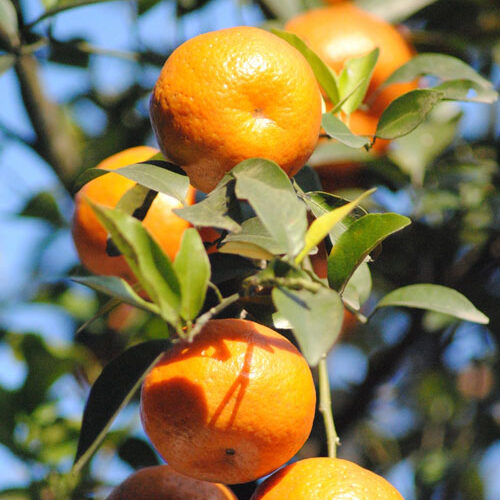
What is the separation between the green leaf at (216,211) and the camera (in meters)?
0.68

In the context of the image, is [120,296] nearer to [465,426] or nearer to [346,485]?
[346,485]

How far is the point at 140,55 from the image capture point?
1.52 metres

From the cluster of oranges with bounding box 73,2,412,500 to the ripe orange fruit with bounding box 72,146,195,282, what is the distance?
211 mm

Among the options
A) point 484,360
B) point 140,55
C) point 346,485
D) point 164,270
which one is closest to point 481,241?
point 484,360

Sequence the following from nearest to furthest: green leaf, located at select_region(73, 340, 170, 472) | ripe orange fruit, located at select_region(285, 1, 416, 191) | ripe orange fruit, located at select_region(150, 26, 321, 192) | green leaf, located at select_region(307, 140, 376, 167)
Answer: green leaf, located at select_region(73, 340, 170, 472)
ripe orange fruit, located at select_region(150, 26, 321, 192)
green leaf, located at select_region(307, 140, 376, 167)
ripe orange fruit, located at select_region(285, 1, 416, 191)

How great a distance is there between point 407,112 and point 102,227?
0.49 metres

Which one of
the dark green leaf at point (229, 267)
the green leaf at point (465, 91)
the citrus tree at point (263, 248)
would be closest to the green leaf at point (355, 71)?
the citrus tree at point (263, 248)

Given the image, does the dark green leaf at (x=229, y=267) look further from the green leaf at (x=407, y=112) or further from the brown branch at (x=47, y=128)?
the brown branch at (x=47, y=128)

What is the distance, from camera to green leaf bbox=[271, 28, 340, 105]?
3.31ft

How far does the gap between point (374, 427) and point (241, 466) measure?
1.38 metres

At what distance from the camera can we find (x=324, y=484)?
2.41 ft

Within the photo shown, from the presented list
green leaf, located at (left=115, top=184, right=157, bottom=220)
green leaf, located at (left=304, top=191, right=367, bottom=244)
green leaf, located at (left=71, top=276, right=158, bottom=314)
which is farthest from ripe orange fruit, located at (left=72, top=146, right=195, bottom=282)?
green leaf, located at (left=71, top=276, right=158, bottom=314)

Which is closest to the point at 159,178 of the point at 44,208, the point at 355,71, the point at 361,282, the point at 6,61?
the point at 361,282

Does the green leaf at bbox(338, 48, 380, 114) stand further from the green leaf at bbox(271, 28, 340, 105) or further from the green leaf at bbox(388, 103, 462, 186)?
the green leaf at bbox(388, 103, 462, 186)
